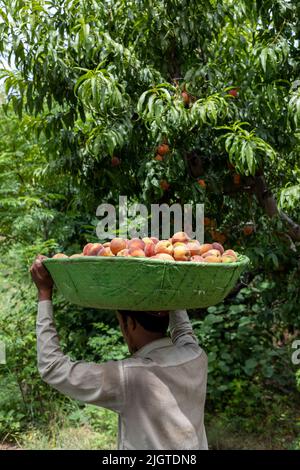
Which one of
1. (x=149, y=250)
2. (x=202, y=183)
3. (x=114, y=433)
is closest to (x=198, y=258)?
(x=149, y=250)

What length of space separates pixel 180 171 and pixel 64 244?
253 centimetres

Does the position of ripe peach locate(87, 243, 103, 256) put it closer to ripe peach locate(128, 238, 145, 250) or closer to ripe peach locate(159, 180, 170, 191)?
ripe peach locate(128, 238, 145, 250)

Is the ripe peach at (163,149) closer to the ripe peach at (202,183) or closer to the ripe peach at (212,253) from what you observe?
the ripe peach at (202,183)

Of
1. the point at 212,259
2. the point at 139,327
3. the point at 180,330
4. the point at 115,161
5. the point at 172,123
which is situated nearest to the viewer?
the point at 212,259

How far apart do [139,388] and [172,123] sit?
70.7 inches

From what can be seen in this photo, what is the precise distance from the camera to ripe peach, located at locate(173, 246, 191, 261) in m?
1.90

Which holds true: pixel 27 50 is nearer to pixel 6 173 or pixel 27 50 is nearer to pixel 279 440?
pixel 6 173

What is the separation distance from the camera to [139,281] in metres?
1.80

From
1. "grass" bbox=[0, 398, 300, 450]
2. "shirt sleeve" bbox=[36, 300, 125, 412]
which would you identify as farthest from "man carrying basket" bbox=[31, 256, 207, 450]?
"grass" bbox=[0, 398, 300, 450]

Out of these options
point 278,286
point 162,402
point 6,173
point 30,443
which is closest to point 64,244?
point 6,173

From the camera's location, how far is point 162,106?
3.19 meters

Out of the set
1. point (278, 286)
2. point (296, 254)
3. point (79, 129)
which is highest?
point (79, 129)

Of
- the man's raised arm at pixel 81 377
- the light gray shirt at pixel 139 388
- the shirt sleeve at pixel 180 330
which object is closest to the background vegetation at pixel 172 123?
the shirt sleeve at pixel 180 330

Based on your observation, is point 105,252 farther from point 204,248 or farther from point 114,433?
point 114,433
